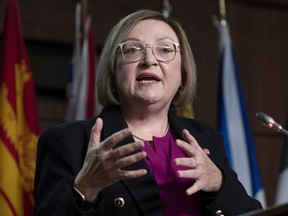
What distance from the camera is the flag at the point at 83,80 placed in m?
4.52

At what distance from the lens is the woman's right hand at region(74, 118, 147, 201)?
1.94 meters

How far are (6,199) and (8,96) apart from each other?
26.9 inches

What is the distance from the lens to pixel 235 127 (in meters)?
4.67

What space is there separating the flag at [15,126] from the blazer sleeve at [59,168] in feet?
5.23

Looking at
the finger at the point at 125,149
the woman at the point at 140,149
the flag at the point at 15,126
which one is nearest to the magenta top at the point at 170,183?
the woman at the point at 140,149

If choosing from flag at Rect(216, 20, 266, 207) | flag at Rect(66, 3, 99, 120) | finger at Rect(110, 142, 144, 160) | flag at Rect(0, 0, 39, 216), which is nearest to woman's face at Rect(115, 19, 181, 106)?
finger at Rect(110, 142, 144, 160)

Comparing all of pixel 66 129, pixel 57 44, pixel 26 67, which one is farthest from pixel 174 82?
pixel 57 44

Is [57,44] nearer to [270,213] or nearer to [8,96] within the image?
[8,96]

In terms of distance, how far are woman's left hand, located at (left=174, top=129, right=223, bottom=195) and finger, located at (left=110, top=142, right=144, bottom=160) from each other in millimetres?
164

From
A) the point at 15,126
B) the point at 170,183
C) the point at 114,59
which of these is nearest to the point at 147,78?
the point at 114,59

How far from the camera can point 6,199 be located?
3.79 metres

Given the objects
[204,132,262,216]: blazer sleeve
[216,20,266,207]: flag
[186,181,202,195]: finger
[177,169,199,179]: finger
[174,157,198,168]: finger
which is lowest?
[216,20,266,207]: flag

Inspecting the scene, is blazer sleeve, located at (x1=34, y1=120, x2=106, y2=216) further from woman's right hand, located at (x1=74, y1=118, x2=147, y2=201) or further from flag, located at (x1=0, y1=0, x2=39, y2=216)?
flag, located at (x1=0, y1=0, x2=39, y2=216)

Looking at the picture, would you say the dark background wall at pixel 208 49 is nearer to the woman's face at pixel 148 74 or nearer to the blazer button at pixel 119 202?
the woman's face at pixel 148 74
